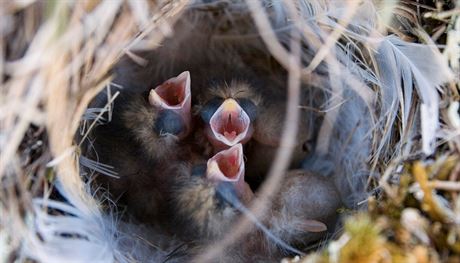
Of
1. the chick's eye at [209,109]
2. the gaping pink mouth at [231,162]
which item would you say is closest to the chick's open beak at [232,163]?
the gaping pink mouth at [231,162]

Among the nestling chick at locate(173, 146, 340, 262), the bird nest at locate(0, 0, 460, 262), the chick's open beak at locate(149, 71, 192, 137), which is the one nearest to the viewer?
the bird nest at locate(0, 0, 460, 262)

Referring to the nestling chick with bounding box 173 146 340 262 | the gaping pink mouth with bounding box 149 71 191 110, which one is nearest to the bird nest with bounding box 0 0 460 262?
the nestling chick with bounding box 173 146 340 262

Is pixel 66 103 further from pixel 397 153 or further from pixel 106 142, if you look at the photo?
pixel 397 153

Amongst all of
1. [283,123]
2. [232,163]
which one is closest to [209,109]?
[232,163]

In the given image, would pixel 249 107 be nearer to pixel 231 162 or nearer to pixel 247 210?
pixel 231 162

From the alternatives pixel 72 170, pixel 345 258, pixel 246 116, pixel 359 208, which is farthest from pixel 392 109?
pixel 72 170

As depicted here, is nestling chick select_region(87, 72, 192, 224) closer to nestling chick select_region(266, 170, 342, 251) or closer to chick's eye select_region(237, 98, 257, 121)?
chick's eye select_region(237, 98, 257, 121)
